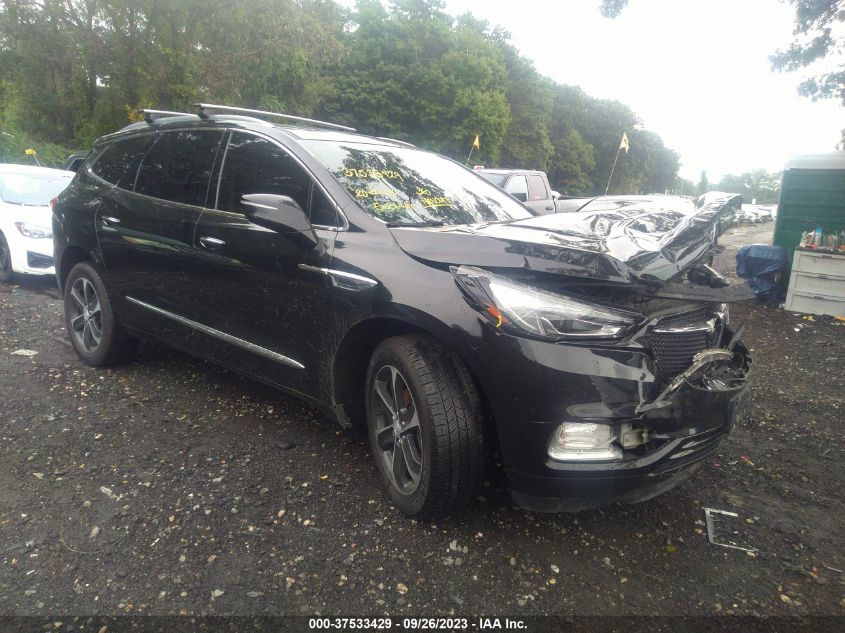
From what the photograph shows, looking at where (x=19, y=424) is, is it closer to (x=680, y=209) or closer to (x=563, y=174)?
(x=680, y=209)

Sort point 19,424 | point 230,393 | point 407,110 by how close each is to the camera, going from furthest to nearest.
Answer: point 407,110
point 230,393
point 19,424

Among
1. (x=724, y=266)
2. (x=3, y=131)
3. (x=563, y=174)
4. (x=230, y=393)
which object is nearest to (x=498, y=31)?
(x=563, y=174)

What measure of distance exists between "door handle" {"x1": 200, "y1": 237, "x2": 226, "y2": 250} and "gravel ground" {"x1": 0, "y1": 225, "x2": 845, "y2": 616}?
1.09 metres

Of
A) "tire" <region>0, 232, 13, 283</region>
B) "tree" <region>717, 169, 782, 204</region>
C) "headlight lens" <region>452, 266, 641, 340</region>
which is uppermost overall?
"tree" <region>717, 169, 782, 204</region>

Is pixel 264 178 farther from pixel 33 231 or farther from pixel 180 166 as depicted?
pixel 33 231

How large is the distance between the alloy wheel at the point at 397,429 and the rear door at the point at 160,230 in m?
1.51

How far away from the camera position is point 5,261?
8.10 m

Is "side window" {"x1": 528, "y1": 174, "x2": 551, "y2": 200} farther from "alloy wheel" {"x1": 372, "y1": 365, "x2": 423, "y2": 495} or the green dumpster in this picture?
"alloy wheel" {"x1": 372, "y1": 365, "x2": 423, "y2": 495}

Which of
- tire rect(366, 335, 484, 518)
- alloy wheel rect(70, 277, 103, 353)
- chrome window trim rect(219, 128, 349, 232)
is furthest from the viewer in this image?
alloy wheel rect(70, 277, 103, 353)

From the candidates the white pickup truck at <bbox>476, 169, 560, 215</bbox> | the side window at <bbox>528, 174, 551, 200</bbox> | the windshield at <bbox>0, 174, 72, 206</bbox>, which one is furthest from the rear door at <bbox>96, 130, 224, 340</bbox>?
the side window at <bbox>528, 174, 551, 200</bbox>

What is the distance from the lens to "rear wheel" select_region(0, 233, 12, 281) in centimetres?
802

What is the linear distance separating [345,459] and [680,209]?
225 centimetres

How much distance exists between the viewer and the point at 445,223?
3.20 metres

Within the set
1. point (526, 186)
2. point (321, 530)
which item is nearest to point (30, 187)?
point (321, 530)
